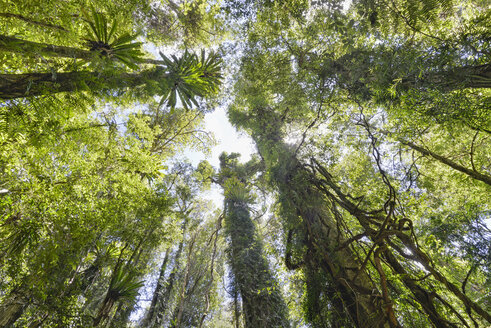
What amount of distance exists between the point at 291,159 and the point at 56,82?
4.57 meters

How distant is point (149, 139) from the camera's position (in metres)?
7.35

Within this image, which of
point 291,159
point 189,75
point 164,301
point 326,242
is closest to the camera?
point 326,242

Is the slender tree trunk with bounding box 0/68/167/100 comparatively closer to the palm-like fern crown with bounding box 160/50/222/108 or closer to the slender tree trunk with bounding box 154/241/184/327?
the palm-like fern crown with bounding box 160/50/222/108

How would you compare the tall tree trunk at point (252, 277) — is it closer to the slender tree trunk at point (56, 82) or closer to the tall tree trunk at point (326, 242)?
the tall tree trunk at point (326, 242)

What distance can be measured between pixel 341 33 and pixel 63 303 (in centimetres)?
734

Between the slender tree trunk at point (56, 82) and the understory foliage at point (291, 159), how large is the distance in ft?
0.08

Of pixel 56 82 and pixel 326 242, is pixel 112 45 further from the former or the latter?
pixel 326 242

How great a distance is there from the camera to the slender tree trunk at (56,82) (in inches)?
124

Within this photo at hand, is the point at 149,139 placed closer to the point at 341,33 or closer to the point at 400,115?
the point at 341,33

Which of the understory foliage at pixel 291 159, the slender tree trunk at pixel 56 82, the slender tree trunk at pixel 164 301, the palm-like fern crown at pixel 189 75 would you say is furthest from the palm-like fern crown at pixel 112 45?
the slender tree trunk at pixel 164 301

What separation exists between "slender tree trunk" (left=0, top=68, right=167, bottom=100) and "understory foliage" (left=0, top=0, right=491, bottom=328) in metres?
0.03

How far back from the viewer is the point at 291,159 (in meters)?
3.88

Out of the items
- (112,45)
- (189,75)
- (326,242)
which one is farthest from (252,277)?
(112,45)

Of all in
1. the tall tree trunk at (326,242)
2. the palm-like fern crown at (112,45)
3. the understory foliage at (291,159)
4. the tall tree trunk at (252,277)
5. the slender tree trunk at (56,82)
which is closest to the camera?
the tall tree trunk at (326,242)
